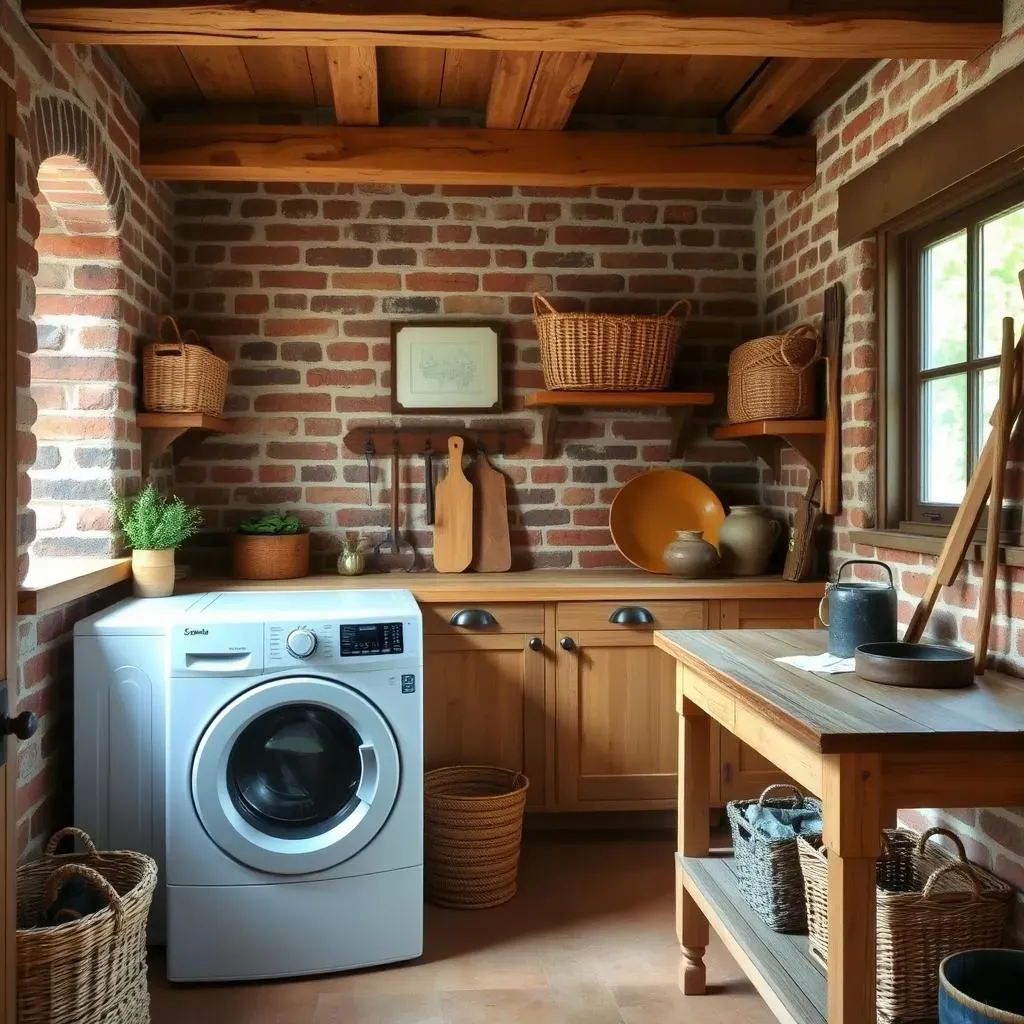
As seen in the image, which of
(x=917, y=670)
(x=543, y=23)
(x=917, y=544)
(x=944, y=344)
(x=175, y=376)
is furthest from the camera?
(x=175, y=376)

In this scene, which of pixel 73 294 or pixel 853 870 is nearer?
pixel 853 870

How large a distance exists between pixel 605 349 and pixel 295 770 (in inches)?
64.5

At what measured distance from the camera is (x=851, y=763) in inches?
60.6

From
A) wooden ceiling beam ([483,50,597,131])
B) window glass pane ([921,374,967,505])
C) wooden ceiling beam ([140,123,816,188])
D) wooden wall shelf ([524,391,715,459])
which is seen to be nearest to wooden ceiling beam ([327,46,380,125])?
wooden ceiling beam ([140,123,816,188])

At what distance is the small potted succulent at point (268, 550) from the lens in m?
3.40

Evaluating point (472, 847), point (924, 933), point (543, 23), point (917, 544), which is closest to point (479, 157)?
point (543, 23)

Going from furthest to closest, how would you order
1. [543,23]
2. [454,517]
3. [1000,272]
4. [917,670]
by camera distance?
[454,517], [1000,272], [543,23], [917,670]

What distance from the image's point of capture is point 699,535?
341 centimetres

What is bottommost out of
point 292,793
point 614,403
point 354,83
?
point 292,793

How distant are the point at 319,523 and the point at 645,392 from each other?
1232 millimetres

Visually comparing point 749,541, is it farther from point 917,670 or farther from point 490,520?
point 917,670

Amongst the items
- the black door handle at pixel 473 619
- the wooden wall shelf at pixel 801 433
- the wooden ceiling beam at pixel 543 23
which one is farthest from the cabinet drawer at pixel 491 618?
the wooden ceiling beam at pixel 543 23

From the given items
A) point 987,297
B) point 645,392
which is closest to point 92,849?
point 645,392

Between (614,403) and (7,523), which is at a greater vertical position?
(614,403)
